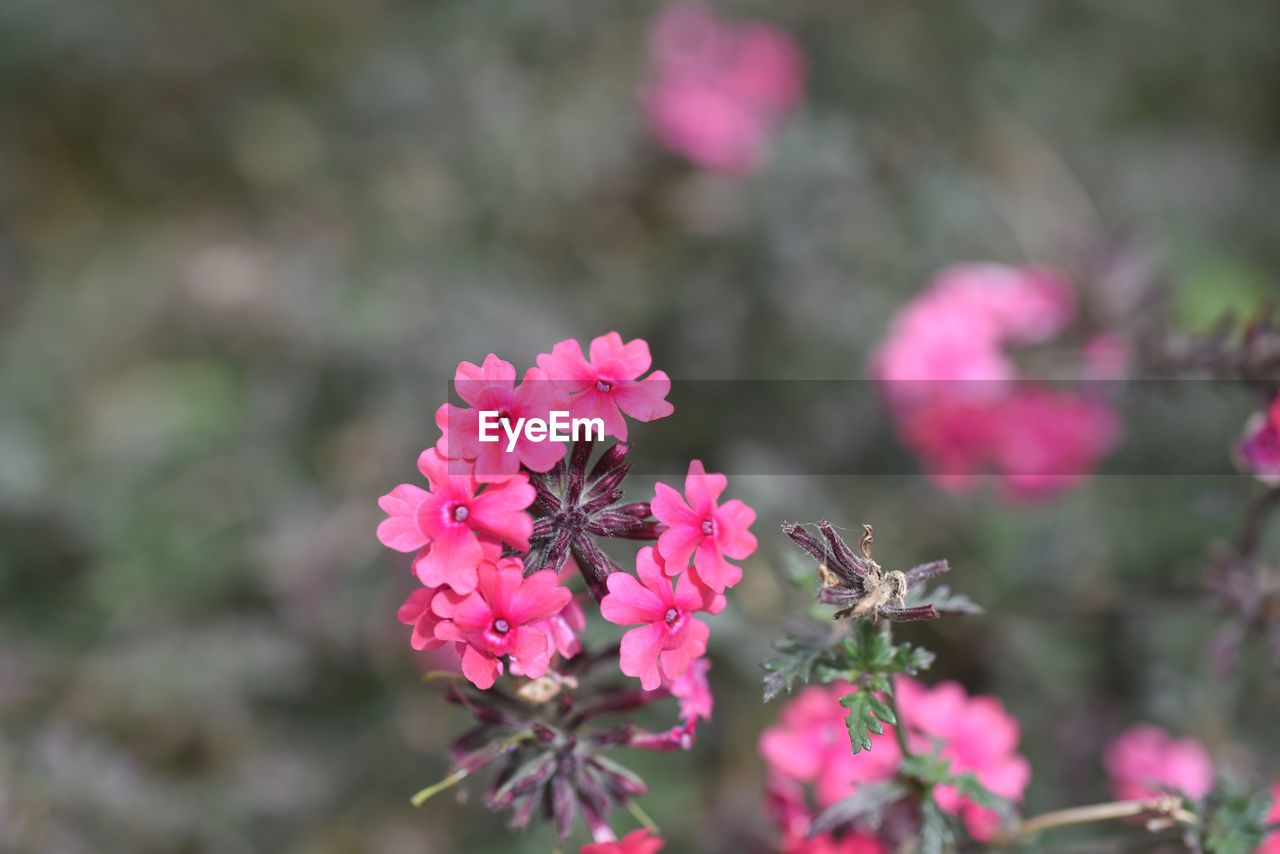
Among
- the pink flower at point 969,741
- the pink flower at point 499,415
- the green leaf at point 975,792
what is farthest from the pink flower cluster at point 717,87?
the green leaf at point 975,792

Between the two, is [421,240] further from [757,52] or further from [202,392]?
[757,52]

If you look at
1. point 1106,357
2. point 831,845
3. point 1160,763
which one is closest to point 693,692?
point 831,845

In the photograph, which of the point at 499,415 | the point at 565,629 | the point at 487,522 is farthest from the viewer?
the point at 565,629

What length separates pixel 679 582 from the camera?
5.20 feet

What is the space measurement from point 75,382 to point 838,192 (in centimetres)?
374

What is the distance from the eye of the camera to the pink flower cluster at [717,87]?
170 inches

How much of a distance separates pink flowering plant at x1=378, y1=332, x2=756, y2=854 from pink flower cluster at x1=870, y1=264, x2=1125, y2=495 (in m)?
1.89

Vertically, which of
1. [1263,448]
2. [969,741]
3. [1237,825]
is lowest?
[1237,825]

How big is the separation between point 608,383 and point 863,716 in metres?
0.72

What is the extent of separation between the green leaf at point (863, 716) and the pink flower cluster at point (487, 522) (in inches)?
20.3

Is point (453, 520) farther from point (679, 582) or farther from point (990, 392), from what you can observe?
point (990, 392)

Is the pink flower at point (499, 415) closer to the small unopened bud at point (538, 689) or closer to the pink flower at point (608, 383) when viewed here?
the pink flower at point (608, 383)

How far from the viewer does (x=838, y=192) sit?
389 cm

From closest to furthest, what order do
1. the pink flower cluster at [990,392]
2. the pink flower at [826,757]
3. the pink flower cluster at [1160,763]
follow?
the pink flower at [826,757] < the pink flower cluster at [1160,763] < the pink flower cluster at [990,392]
